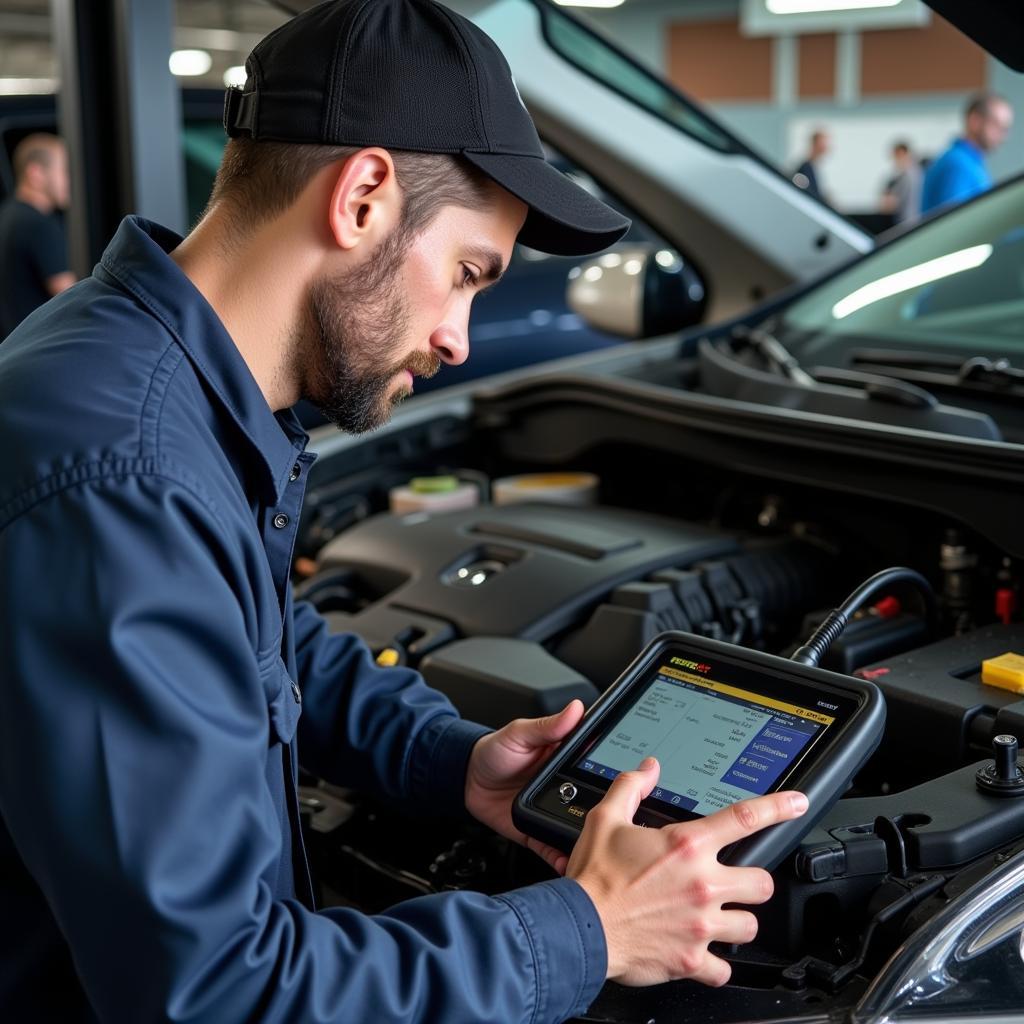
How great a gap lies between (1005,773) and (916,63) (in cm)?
1537

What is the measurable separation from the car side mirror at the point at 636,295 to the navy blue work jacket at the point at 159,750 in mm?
1534

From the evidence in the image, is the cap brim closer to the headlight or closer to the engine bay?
the engine bay

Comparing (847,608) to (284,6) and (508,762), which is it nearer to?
(508,762)

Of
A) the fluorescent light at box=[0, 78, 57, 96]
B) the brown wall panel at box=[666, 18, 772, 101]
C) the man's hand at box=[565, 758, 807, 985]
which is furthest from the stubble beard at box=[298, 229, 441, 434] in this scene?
the brown wall panel at box=[666, 18, 772, 101]

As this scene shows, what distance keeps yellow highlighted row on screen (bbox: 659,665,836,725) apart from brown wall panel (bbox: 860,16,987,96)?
14665 mm

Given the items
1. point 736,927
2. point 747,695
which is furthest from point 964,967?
point 747,695

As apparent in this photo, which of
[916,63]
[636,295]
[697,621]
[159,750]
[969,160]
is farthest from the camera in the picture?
[916,63]

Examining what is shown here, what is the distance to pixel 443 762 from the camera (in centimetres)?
138

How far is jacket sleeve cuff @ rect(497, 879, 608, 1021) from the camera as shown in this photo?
3.31ft

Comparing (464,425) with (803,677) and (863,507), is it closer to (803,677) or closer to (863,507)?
(863,507)

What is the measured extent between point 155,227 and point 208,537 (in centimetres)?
42

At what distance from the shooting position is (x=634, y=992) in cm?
115

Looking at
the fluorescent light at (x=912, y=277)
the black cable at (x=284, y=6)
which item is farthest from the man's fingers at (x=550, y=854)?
the black cable at (x=284, y=6)

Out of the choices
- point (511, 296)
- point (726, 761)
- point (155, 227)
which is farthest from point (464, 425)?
point (511, 296)
